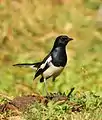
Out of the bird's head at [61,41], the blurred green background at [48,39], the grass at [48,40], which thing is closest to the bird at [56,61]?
the bird's head at [61,41]

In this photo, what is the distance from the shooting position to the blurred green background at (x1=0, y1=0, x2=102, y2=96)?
37.1 feet

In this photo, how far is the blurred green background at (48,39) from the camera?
11.3 m

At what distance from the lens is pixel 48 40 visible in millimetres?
14406

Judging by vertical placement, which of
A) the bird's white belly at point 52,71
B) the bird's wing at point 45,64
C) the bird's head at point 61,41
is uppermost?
the bird's head at point 61,41

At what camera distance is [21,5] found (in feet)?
53.7

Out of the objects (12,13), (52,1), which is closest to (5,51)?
(12,13)

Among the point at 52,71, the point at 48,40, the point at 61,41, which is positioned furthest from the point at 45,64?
the point at 48,40

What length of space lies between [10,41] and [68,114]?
7.53 meters

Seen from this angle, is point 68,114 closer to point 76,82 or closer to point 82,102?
point 82,102

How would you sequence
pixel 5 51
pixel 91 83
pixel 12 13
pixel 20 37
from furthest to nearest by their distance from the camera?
1. pixel 12 13
2. pixel 20 37
3. pixel 5 51
4. pixel 91 83

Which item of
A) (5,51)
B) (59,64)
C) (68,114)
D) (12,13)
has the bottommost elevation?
(68,114)

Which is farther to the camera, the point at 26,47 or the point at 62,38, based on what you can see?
the point at 26,47

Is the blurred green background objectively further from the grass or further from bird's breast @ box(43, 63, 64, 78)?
bird's breast @ box(43, 63, 64, 78)

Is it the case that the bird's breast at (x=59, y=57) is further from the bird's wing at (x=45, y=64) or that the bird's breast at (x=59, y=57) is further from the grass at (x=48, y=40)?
the grass at (x=48, y=40)
